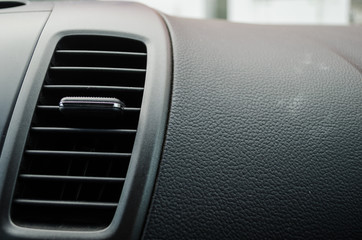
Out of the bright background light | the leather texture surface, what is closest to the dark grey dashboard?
the leather texture surface

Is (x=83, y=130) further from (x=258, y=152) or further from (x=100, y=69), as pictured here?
(x=258, y=152)

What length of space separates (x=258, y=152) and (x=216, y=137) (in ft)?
0.32

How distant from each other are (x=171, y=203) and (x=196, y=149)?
127mm

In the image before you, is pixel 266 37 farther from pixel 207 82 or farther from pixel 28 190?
pixel 28 190

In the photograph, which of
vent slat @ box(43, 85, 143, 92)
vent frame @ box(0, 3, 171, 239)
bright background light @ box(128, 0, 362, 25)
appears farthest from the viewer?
bright background light @ box(128, 0, 362, 25)

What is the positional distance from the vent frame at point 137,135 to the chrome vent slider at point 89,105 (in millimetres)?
65

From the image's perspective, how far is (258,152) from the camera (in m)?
0.92

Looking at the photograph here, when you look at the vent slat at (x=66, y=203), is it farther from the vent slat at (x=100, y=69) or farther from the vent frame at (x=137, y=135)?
the vent slat at (x=100, y=69)

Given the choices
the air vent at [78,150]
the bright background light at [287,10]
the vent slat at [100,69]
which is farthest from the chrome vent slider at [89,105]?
the bright background light at [287,10]

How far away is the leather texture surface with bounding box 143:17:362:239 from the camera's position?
0.86 metres

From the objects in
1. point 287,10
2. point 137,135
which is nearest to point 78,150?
point 137,135

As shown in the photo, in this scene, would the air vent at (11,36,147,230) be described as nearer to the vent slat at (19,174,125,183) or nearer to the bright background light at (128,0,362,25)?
the vent slat at (19,174,125,183)

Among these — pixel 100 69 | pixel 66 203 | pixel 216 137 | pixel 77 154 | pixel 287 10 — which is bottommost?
pixel 66 203

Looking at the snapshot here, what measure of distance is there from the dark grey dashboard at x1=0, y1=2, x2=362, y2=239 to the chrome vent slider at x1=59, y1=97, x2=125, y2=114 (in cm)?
6
